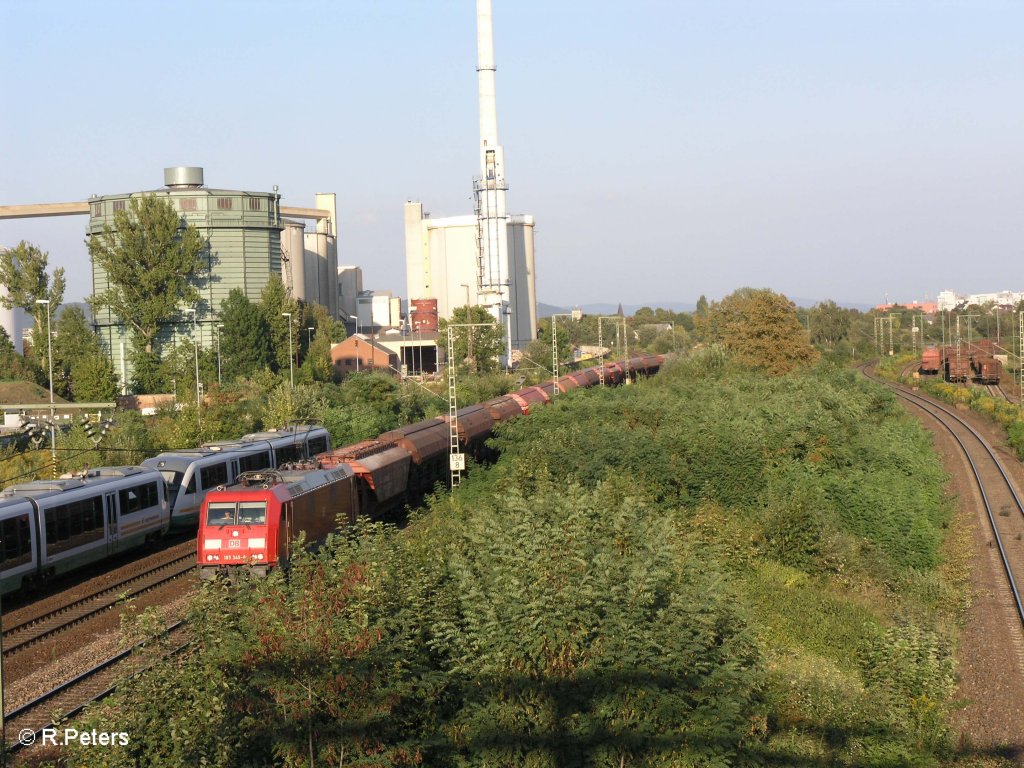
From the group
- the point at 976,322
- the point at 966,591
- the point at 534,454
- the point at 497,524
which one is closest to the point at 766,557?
the point at 966,591

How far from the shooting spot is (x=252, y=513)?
2073 cm

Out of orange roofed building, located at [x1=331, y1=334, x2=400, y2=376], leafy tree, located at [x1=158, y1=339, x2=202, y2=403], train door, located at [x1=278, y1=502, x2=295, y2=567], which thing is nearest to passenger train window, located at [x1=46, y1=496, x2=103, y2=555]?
train door, located at [x1=278, y1=502, x2=295, y2=567]

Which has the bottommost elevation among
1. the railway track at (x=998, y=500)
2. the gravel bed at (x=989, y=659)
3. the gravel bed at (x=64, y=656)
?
the gravel bed at (x=989, y=659)

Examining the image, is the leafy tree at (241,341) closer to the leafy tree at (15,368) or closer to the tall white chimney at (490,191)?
the leafy tree at (15,368)

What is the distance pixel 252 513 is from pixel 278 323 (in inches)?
2500

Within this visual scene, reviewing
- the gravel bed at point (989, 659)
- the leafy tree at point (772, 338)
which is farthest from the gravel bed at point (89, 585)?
the leafy tree at point (772, 338)

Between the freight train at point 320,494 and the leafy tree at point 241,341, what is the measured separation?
44148mm

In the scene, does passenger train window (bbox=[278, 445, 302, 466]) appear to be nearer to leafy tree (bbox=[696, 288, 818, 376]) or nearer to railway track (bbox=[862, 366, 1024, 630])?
railway track (bbox=[862, 366, 1024, 630])

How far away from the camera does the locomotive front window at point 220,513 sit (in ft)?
68.2

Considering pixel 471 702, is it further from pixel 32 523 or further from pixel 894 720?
pixel 32 523

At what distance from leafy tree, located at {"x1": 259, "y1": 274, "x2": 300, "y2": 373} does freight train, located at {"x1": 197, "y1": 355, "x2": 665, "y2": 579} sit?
47.1 m

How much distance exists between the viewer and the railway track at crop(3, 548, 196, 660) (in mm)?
18734

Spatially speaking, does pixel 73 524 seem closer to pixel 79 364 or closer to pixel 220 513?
pixel 220 513

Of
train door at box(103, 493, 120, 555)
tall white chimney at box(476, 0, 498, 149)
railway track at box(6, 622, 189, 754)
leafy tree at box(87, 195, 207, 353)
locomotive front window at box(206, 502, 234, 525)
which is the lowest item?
railway track at box(6, 622, 189, 754)
